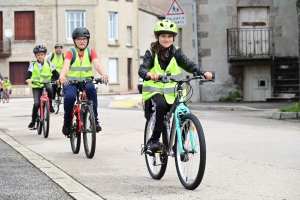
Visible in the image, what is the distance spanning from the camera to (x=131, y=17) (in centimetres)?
6334

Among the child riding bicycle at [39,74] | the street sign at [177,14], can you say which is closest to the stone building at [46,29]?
the street sign at [177,14]

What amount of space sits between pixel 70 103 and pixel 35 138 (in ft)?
10.2

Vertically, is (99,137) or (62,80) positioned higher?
(62,80)

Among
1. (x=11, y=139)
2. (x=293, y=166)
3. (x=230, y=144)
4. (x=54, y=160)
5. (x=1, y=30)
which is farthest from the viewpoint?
(x=1, y=30)

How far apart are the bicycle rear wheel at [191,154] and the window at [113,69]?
5374 centimetres

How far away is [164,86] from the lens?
327 inches

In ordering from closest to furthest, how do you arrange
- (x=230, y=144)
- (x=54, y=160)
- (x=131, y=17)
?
(x=54, y=160) < (x=230, y=144) < (x=131, y=17)

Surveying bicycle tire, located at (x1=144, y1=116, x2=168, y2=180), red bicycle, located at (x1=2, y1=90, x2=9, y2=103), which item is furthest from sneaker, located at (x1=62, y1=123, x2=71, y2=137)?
red bicycle, located at (x1=2, y1=90, x2=9, y2=103)

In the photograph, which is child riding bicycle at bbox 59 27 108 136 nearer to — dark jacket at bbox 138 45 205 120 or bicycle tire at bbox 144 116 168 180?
bicycle tire at bbox 144 116 168 180

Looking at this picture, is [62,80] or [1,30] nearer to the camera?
[62,80]

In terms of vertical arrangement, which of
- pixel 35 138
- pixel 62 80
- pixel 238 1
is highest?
pixel 238 1

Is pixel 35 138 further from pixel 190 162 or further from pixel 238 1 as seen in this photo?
pixel 238 1

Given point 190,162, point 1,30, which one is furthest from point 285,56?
point 1,30

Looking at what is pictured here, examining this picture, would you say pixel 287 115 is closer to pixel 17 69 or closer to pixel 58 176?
pixel 58 176
